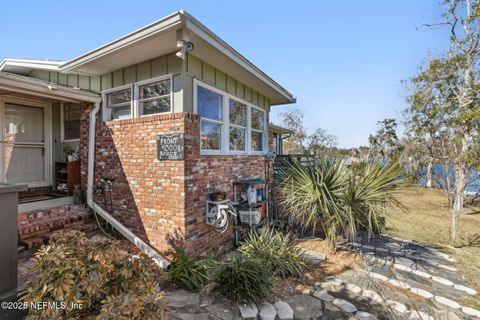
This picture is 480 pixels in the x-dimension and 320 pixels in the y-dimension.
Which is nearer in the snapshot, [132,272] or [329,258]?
[132,272]

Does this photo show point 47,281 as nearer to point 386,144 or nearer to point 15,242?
point 15,242

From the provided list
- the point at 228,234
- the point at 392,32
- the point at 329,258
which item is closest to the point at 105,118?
the point at 228,234

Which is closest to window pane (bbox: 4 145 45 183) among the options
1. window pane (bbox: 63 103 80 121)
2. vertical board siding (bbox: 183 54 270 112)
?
window pane (bbox: 63 103 80 121)

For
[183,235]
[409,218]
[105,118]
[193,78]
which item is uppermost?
[193,78]

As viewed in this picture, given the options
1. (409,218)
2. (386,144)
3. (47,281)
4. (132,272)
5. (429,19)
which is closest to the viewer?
(47,281)

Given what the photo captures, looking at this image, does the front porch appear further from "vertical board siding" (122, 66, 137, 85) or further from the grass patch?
the grass patch

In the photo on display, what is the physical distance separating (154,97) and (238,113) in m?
2.39

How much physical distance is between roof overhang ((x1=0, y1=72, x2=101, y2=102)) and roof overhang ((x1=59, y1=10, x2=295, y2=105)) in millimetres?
563

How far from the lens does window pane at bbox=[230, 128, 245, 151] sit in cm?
642

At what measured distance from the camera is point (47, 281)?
82.3 inches

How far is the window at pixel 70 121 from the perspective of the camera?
6.27m

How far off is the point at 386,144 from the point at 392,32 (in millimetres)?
24331

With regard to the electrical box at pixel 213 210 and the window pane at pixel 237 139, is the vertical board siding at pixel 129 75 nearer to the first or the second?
the window pane at pixel 237 139

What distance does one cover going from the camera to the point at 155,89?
5043mm
